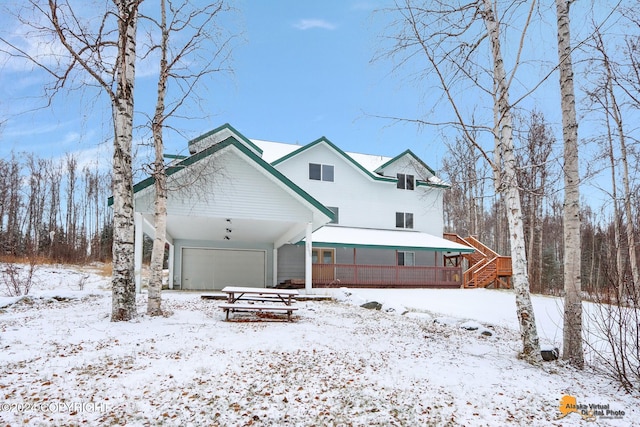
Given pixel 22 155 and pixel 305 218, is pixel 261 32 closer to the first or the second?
pixel 305 218

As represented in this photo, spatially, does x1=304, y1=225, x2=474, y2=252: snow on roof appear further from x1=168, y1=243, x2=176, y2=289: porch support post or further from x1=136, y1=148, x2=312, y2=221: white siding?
x1=168, y1=243, x2=176, y2=289: porch support post

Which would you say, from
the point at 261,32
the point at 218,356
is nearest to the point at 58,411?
the point at 218,356

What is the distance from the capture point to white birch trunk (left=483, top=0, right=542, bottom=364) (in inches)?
240

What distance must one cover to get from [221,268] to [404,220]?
11.2 m

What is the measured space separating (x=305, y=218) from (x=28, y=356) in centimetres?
983

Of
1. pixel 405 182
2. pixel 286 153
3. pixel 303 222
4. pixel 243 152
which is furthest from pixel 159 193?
pixel 405 182

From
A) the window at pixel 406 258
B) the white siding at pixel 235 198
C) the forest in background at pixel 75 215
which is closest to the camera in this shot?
the white siding at pixel 235 198

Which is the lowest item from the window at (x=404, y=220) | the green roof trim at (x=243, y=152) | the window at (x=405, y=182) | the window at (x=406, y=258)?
the window at (x=406, y=258)

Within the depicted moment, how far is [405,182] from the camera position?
79.4 ft

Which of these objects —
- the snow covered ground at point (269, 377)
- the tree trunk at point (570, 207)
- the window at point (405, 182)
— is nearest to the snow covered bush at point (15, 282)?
the snow covered ground at point (269, 377)

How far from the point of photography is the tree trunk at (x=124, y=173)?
25.0 ft

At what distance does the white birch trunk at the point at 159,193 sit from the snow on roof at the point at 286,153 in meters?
12.0

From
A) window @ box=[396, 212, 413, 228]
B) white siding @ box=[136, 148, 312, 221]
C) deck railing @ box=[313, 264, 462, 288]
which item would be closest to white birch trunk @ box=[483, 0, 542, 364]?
white siding @ box=[136, 148, 312, 221]

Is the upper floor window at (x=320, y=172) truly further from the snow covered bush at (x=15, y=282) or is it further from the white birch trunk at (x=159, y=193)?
the snow covered bush at (x=15, y=282)
